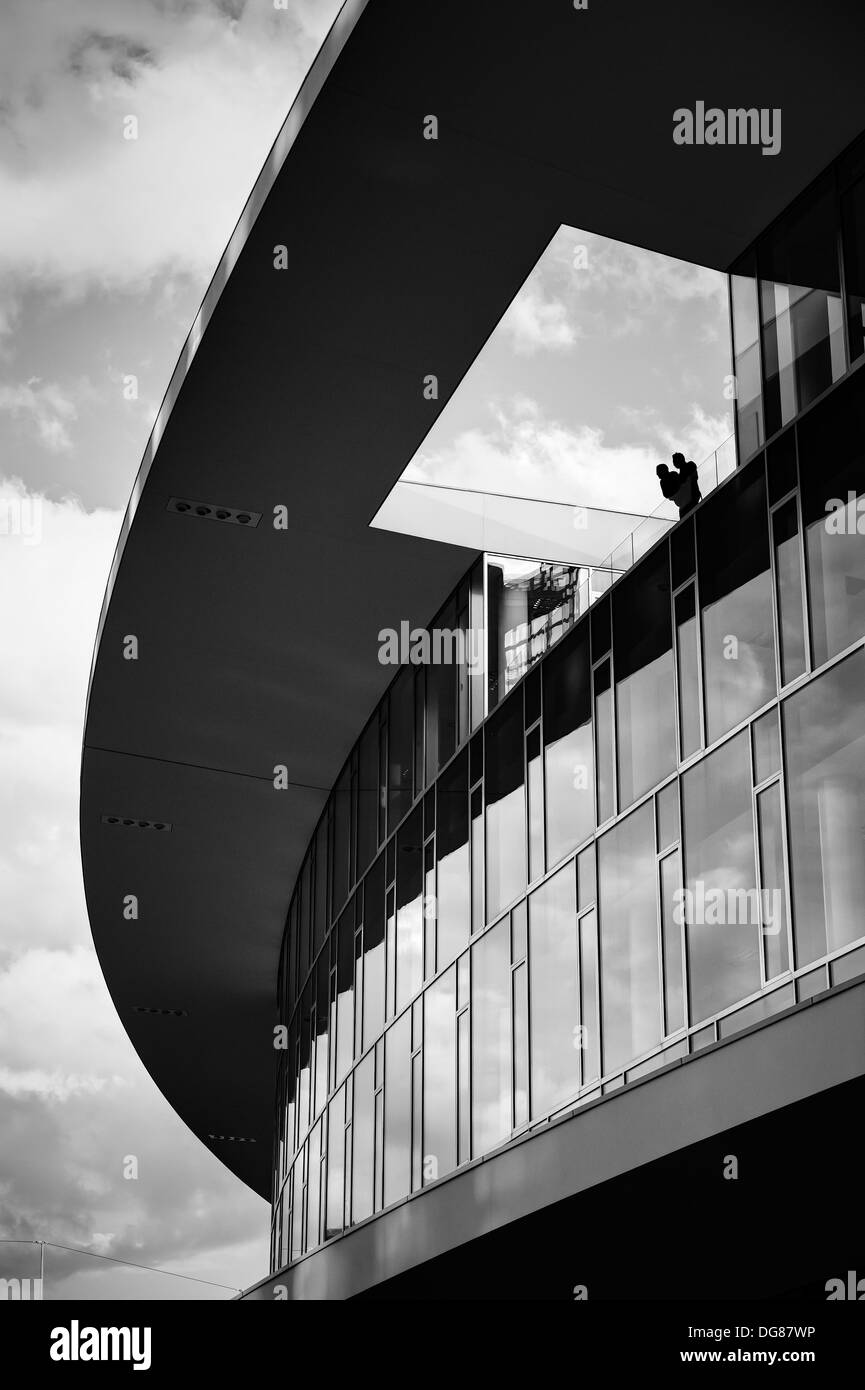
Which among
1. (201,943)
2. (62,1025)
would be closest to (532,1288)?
(201,943)

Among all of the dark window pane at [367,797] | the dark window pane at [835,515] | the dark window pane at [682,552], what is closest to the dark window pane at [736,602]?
the dark window pane at [682,552]

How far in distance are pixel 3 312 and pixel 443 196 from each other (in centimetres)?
1651

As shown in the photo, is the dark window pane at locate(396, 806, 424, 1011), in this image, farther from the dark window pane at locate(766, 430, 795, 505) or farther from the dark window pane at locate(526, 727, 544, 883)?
the dark window pane at locate(766, 430, 795, 505)

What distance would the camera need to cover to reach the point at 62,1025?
5025 cm

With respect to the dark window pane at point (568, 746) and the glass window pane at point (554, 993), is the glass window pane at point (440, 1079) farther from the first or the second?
the dark window pane at point (568, 746)

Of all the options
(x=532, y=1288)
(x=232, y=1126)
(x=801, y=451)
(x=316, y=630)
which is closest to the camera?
(x=801, y=451)

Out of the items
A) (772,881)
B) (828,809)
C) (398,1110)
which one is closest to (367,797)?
(398,1110)

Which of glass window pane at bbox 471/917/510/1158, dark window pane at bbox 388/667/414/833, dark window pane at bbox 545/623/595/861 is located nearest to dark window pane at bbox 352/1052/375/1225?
dark window pane at bbox 388/667/414/833

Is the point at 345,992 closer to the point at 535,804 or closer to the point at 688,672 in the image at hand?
the point at 535,804

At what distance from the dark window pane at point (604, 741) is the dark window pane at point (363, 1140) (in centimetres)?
794

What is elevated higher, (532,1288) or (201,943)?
(201,943)

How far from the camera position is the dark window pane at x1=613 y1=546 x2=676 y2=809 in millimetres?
14273
